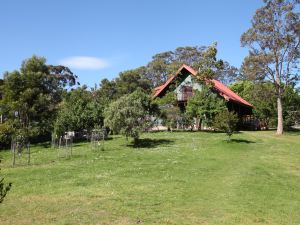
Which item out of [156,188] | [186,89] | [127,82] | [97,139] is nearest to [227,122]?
[97,139]

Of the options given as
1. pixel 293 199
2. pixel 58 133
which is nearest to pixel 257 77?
pixel 58 133

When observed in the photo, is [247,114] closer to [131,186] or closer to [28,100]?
[28,100]

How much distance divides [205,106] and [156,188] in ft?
102

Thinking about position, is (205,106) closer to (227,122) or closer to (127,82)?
(227,122)

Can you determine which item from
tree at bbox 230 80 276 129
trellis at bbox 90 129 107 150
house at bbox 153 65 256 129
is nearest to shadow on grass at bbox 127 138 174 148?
trellis at bbox 90 129 107 150

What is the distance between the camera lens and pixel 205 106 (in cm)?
4916

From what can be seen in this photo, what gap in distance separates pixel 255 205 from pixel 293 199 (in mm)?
2392

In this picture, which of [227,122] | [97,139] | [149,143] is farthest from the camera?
[97,139]

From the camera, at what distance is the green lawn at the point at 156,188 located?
47.8 ft

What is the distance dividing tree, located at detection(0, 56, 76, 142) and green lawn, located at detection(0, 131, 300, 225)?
11.9m

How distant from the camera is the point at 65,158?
30.0 meters

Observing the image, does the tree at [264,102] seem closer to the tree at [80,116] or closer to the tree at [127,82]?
the tree at [80,116]

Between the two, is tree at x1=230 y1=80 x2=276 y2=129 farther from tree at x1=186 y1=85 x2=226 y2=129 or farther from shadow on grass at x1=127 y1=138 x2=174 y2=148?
shadow on grass at x1=127 y1=138 x2=174 y2=148

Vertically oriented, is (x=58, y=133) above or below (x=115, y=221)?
above
